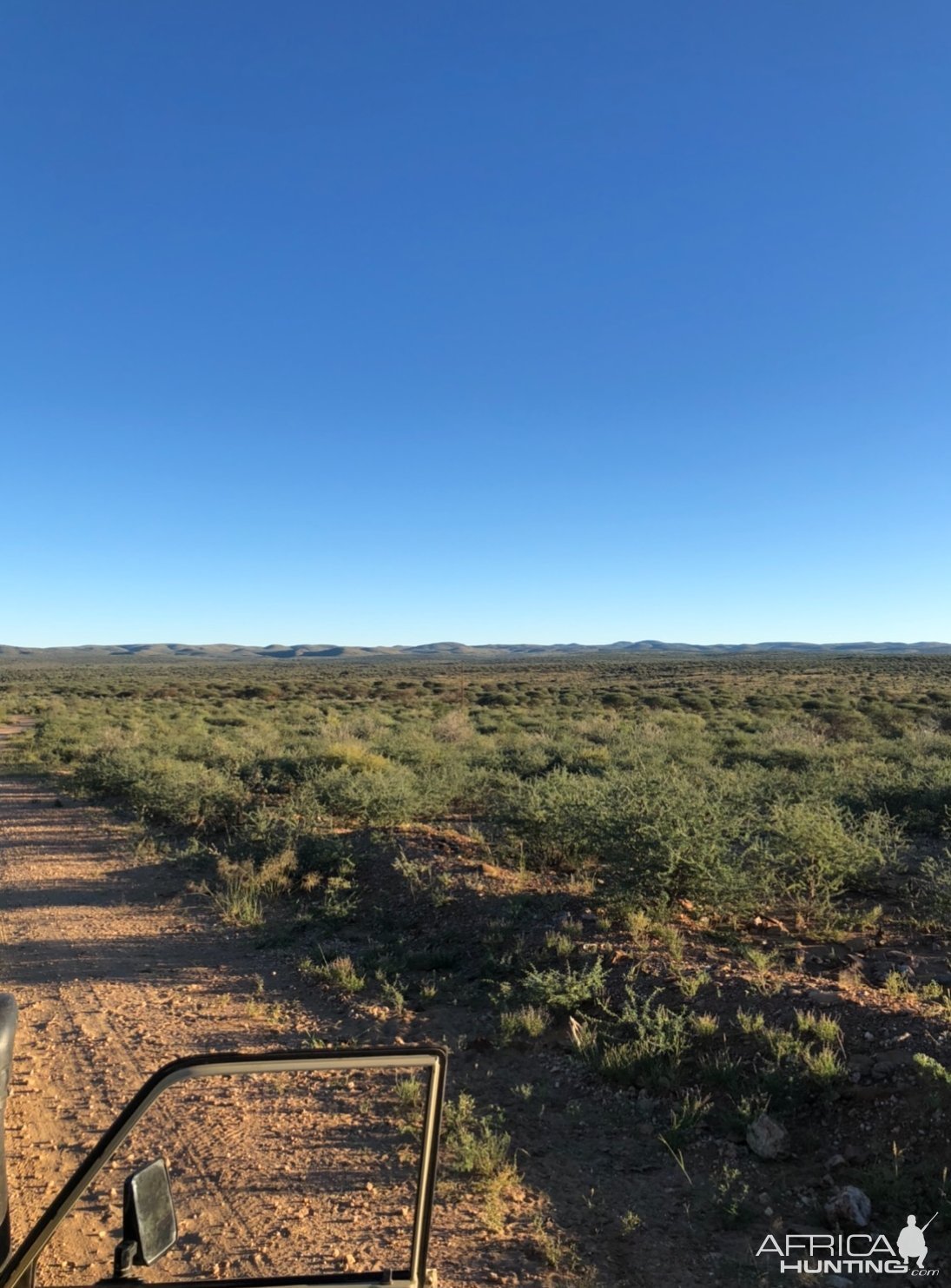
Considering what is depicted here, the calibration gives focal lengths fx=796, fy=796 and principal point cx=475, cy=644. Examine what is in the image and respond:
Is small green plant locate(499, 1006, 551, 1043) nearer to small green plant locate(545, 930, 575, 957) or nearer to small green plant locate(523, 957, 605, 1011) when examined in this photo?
small green plant locate(523, 957, 605, 1011)

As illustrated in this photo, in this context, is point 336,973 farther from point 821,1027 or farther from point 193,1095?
point 821,1027

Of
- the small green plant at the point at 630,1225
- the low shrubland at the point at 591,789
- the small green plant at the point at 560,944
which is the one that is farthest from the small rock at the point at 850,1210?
the low shrubland at the point at 591,789

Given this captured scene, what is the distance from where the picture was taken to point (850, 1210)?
342 centimetres

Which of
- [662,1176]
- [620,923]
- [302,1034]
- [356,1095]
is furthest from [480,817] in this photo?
[662,1176]

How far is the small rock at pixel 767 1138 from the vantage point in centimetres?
387

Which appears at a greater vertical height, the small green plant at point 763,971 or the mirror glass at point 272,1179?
the small green plant at point 763,971

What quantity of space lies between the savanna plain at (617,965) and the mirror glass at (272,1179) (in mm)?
223

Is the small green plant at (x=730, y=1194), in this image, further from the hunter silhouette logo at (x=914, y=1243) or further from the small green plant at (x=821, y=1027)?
the small green plant at (x=821, y=1027)

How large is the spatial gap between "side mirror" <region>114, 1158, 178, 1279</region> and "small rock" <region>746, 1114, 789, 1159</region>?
302cm

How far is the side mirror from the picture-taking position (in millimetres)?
1874

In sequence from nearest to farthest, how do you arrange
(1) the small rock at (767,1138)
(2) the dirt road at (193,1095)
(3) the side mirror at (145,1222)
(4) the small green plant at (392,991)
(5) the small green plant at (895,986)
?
(3) the side mirror at (145,1222)
(2) the dirt road at (193,1095)
(1) the small rock at (767,1138)
(5) the small green plant at (895,986)
(4) the small green plant at (392,991)

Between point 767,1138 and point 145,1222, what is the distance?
10.3 ft

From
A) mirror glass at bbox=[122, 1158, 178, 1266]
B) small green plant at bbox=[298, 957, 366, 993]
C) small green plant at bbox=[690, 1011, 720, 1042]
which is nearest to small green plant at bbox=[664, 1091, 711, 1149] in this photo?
small green plant at bbox=[690, 1011, 720, 1042]

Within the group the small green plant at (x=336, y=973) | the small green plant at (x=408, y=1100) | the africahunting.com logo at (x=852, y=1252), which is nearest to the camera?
the africahunting.com logo at (x=852, y=1252)
